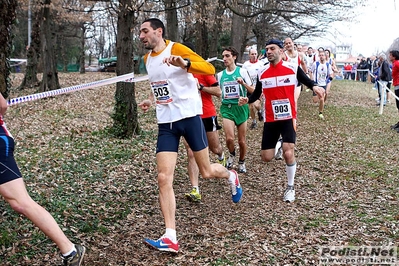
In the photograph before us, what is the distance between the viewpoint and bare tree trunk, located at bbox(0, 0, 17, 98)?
487 centimetres

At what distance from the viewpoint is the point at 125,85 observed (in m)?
9.39

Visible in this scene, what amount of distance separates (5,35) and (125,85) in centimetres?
449

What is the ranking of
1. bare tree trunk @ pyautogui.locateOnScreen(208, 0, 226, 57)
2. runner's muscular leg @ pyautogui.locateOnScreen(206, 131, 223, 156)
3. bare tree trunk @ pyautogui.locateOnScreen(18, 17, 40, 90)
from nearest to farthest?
1. runner's muscular leg @ pyautogui.locateOnScreen(206, 131, 223, 156)
2. bare tree trunk @ pyautogui.locateOnScreen(208, 0, 226, 57)
3. bare tree trunk @ pyautogui.locateOnScreen(18, 17, 40, 90)

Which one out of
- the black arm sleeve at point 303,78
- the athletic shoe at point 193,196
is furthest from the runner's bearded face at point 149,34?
the black arm sleeve at point 303,78

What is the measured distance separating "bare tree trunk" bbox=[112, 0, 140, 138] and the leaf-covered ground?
1.13ft

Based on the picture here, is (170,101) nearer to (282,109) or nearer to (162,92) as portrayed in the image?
(162,92)

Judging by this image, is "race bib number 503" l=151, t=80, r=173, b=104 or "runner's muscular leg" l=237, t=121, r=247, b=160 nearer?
"race bib number 503" l=151, t=80, r=173, b=104

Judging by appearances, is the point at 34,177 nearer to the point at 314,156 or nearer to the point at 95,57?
the point at 314,156

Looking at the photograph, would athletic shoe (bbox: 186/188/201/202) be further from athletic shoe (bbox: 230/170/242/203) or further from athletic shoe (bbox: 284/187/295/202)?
athletic shoe (bbox: 284/187/295/202)

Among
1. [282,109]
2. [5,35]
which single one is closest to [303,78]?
[282,109]

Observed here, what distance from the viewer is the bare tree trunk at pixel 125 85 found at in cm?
916

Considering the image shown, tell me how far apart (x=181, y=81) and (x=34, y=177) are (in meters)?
3.26

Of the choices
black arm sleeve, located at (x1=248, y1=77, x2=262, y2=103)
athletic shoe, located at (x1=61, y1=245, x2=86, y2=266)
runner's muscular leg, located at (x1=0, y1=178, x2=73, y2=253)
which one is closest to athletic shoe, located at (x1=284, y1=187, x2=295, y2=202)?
black arm sleeve, located at (x1=248, y1=77, x2=262, y2=103)

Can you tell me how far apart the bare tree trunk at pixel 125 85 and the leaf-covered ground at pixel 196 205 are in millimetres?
344
